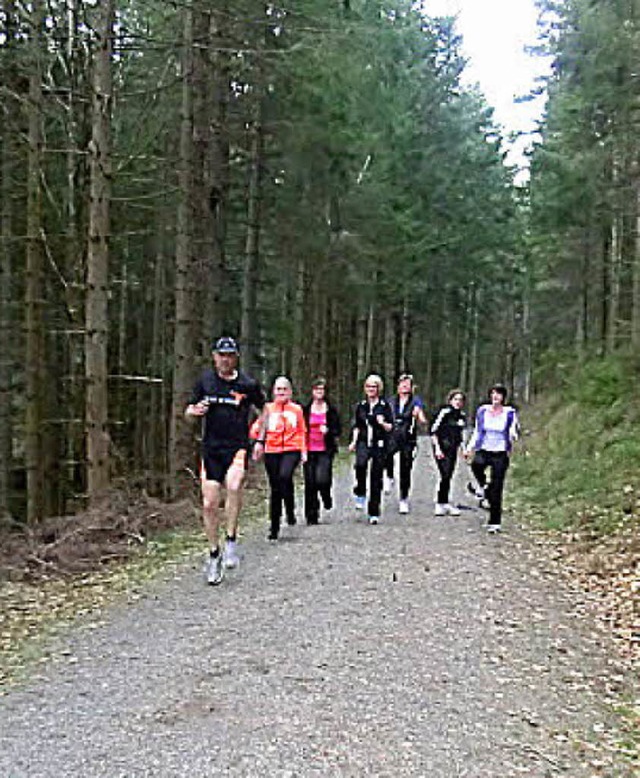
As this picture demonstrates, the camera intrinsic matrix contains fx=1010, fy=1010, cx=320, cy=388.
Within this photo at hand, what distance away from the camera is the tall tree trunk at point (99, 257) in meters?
12.1

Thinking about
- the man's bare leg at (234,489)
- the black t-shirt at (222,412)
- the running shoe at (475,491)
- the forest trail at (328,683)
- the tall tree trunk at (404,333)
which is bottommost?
the running shoe at (475,491)

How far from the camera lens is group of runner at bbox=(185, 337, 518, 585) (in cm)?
922

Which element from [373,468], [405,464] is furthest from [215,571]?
[405,464]

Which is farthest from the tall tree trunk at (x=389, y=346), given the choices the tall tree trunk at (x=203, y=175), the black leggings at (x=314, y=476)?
the black leggings at (x=314, y=476)

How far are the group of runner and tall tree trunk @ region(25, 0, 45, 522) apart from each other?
465 cm

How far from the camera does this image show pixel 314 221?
26.3 metres

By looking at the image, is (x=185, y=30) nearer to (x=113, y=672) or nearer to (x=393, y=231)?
(x=113, y=672)

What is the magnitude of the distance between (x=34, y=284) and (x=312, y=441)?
5.50 metres

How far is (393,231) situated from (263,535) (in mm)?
21549

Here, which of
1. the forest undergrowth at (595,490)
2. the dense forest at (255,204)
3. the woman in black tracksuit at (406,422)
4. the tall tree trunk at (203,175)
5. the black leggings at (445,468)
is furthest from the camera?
the tall tree trunk at (203,175)

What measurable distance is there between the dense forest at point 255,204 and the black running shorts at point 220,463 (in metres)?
3.75

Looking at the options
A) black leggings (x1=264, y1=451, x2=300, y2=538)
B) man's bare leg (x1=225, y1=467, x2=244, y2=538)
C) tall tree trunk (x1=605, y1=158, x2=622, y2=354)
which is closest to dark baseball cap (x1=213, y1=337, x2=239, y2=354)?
man's bare leg (x1=225, y1=467, x2=244, y2=538)

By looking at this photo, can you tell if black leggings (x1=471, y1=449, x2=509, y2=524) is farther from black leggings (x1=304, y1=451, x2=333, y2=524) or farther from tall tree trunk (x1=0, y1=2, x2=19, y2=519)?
tall tree trunk (x1=0, y1=2, x2=19, y2=519)

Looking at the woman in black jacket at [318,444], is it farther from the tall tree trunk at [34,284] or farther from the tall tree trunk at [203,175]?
the tall tree trunk at [34,284]
